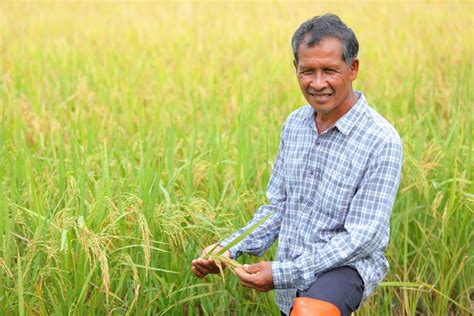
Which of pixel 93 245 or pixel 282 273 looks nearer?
pixel 282 273

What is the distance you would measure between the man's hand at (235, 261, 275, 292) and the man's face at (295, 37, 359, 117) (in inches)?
16.6

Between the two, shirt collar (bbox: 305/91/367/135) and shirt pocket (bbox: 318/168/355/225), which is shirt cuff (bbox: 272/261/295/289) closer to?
shirt pocket (bbox: 318/168/355/225)

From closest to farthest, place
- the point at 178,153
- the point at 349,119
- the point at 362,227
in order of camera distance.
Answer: the point at 362,227 → the point at 349,119 → the point at 178,153

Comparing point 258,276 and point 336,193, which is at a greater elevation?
point 336,193

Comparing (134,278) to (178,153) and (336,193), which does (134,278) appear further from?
(178,153)

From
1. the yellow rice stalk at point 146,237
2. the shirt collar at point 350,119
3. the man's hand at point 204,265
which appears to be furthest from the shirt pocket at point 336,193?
the yellow rice stalk at point 146,237

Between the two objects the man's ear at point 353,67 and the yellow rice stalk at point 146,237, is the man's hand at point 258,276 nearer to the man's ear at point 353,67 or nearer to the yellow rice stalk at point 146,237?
the yellow rice stalk at point 146,237

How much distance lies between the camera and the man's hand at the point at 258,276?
1923 mm

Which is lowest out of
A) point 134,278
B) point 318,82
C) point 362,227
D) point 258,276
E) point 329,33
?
point 134,278

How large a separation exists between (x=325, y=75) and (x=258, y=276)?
524 millimetres

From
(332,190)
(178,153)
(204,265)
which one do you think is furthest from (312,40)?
(178,153)

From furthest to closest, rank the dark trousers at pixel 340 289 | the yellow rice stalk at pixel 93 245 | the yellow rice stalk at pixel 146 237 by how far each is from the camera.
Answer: the yellow rice stalk at pixel 146 237 < the yellow rice stalk at pixel 93 245 < the dark trousers at pixel 340 289

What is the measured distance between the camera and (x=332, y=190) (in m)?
1.97

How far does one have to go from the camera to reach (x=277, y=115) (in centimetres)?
411
